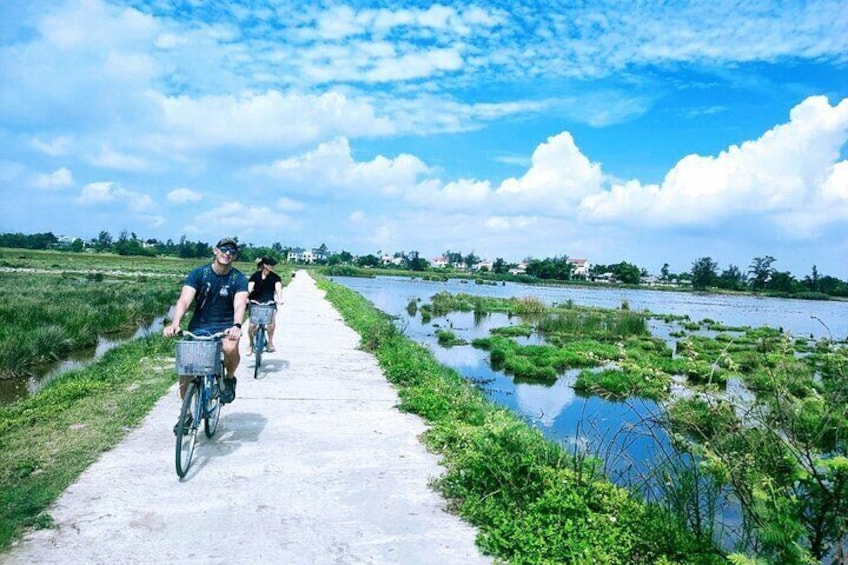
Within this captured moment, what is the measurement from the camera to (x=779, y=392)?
11.3 feet

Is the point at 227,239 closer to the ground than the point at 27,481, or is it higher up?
higher up

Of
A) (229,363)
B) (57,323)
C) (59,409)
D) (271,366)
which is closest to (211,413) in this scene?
(229,363)

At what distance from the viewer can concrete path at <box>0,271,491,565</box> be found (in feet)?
11.6

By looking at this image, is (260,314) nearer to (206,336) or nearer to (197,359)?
(206,336)

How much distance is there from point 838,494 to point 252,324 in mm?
8272

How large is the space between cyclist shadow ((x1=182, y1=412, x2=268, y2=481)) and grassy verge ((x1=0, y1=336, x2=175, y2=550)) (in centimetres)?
90

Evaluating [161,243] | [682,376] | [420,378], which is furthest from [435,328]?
[161,243]

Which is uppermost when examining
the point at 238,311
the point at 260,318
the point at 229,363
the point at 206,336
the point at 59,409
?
the point at 238,311

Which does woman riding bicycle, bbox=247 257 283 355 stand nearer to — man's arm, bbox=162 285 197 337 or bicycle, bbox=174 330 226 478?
man's arm, bbox=162 285 197 337

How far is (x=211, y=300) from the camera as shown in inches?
221

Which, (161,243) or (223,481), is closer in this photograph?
(223,481)

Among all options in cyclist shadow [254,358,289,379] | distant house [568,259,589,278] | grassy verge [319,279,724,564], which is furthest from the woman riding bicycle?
distant house [568,259,589,278]

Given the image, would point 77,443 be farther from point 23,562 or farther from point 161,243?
point 161,243

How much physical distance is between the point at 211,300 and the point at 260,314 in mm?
3659
